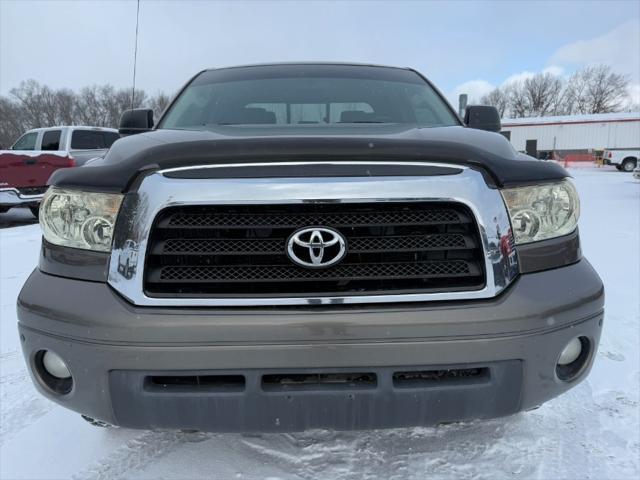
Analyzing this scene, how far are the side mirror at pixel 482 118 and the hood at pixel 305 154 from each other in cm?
113

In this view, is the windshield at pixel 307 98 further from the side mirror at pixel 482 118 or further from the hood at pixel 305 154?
the hood at pixel 305 154

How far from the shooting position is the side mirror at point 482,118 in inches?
116

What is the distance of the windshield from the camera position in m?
2.84

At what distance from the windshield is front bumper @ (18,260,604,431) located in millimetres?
1409

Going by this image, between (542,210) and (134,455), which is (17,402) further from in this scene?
(542,210)

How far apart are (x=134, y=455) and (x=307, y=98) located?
2198mm

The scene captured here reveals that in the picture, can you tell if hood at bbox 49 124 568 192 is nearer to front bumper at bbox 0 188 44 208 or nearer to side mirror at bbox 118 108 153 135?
side mirror at bbox 118 108 153 135

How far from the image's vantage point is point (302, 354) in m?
1.55

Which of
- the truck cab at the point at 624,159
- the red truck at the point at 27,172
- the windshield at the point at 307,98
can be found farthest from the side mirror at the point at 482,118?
the truck cab at the point at 624,159

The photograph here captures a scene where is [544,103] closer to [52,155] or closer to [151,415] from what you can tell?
[52,155]

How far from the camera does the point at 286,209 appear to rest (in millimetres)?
1610

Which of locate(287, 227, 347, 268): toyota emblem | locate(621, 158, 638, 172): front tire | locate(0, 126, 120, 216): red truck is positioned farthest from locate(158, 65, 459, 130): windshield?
locate(621, 158, 638, 172): front tire

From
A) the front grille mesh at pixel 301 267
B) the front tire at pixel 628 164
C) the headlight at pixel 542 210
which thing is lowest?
the front grille mesh at pixel 301 267

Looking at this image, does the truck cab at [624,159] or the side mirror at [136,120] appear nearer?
the side mirror at [136,120]
